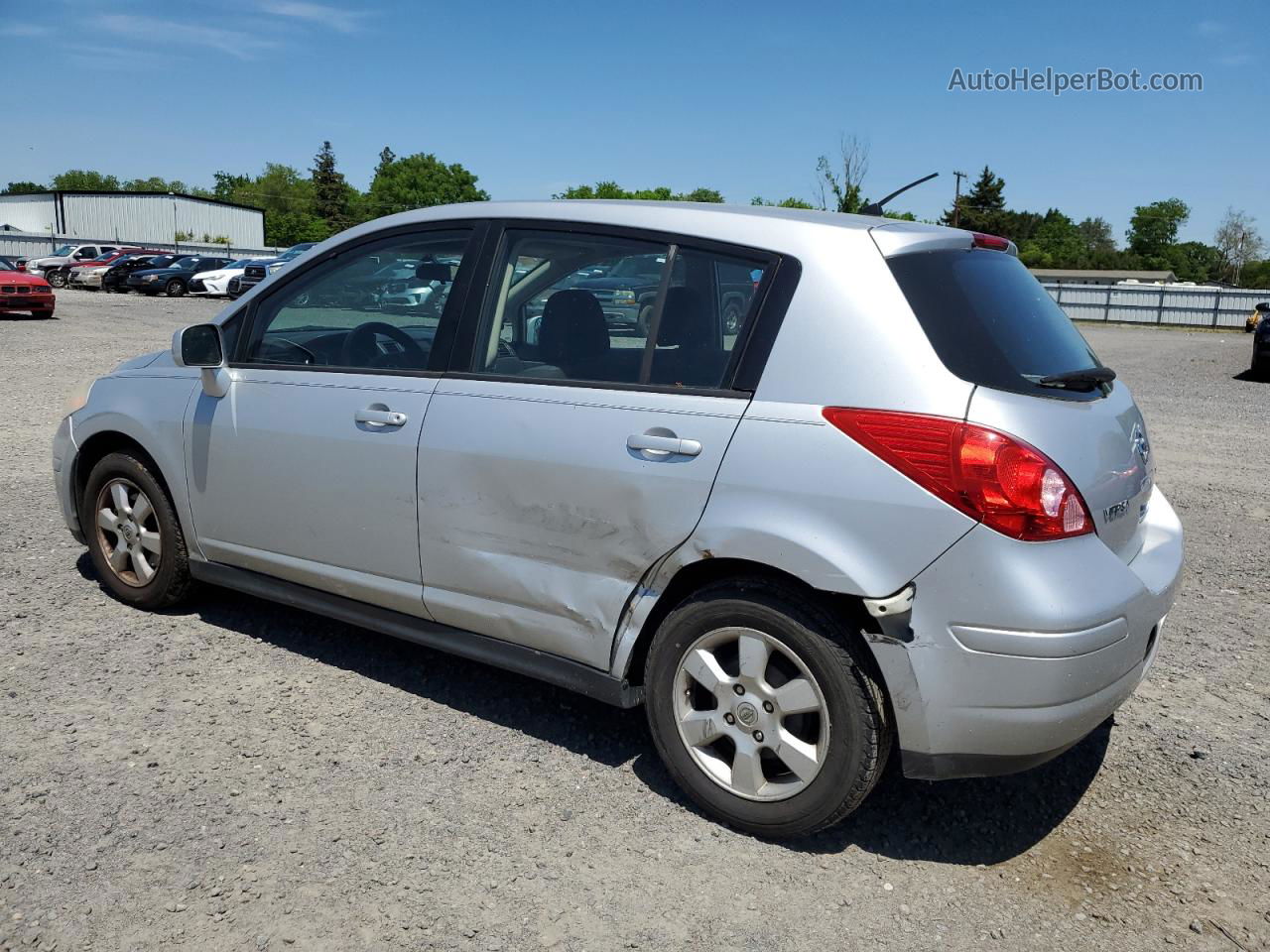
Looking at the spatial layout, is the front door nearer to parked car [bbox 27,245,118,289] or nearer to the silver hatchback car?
the silver hatchback car

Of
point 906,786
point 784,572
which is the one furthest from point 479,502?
point 906,786

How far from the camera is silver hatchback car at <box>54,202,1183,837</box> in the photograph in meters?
2.80

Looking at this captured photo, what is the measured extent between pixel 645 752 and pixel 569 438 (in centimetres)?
118

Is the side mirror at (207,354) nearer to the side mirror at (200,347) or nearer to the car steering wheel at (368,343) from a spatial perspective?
the side mirror at (200,347)

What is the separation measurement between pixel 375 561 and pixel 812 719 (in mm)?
1720

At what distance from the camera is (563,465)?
3326mm

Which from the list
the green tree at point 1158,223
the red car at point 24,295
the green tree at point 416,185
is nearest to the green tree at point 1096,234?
the green tree at point 1158,223

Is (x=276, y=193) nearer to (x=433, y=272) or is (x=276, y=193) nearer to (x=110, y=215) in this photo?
(x=110, y=215)

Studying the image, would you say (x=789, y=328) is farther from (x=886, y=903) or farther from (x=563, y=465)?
(x=886, y=903)

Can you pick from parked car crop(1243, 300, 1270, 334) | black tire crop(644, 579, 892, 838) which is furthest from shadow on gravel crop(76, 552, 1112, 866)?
parked car crop(1243, 300, 1270, 334)

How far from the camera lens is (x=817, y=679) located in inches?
117

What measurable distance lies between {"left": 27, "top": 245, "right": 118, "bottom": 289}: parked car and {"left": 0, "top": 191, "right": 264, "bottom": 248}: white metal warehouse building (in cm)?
3546

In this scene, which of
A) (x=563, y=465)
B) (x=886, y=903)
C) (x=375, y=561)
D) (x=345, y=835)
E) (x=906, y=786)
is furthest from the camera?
(x=375, y=561)

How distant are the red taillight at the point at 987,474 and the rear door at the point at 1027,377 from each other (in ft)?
0.15
